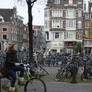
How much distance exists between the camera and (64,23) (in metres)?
54.9

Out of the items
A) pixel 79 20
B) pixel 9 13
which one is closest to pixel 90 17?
pixel 79 20

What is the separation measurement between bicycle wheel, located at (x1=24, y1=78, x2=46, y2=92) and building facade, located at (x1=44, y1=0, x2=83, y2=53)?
46.7 metres

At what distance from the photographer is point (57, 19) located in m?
54.7

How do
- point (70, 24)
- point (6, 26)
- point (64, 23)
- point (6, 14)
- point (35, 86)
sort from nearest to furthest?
point (35, 86) < point (70, 24) < point (64, 23) < point (6, 26) < point (6, 14)

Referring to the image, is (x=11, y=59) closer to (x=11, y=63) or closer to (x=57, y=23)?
(x=11, y=63)

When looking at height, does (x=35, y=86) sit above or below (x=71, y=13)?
below

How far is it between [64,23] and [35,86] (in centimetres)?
4759

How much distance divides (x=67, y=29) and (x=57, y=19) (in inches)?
117

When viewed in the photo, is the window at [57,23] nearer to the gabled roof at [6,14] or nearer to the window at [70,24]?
the window at [70,24]

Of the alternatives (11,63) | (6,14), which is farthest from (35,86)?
(6,14)

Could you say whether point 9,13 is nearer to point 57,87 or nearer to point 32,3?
point 32,3

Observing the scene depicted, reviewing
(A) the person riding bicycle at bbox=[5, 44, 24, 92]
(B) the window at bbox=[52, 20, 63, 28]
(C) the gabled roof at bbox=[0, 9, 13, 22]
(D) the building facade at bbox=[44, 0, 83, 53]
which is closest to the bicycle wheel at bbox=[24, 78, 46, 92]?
(A) the person riding bicycle at bbox=[5, 44, 24, 92]

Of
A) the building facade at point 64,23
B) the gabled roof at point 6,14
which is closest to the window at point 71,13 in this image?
the building facade at point 64,23

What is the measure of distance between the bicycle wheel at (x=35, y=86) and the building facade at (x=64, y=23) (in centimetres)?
4669
